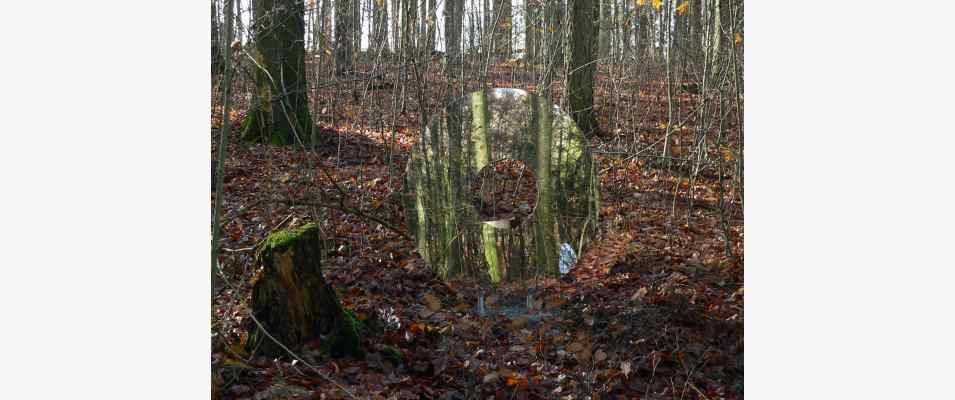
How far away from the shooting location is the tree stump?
121 inches

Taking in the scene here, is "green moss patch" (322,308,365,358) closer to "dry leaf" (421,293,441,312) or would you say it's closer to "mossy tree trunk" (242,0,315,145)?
"dry leaf" (421,293,441,312)

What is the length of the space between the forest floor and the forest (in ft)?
0.04

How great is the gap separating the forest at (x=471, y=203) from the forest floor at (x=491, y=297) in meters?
0.01

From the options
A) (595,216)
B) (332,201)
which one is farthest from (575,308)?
(332,201)

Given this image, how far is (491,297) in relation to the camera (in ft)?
12.0

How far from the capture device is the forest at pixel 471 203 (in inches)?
124

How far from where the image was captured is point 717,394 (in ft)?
10.6

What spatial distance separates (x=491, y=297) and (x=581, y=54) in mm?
1597

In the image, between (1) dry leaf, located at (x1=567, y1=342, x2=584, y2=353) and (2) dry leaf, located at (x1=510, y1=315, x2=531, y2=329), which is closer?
(1) dry leaf, located at (x1=567, y1=342, x2=584, y2=353)

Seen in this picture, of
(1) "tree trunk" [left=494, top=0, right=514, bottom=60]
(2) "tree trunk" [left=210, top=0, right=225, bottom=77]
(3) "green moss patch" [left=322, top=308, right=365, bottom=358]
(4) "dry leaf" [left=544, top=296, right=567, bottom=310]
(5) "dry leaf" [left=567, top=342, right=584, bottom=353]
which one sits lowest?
(5) "dry leaf" [left=567, top=342, right=584, bottom=353]

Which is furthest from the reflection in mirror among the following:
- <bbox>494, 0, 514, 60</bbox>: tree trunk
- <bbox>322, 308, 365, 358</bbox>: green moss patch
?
<bbox>322, 308, 365, 358</bbox>: green moss patch

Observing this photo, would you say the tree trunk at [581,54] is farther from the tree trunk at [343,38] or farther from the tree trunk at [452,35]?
the tree trunk at [343,38]

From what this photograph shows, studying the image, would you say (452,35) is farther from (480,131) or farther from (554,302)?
(554,302)

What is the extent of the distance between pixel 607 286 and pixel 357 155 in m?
1.56
